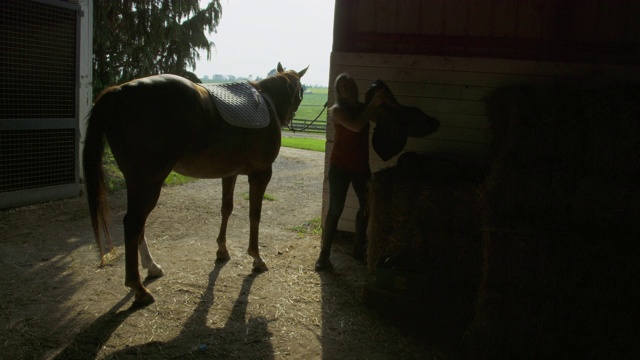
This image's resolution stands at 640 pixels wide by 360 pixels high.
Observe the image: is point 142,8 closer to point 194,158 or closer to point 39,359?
point 194,158

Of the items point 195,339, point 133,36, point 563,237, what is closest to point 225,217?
point 195,339

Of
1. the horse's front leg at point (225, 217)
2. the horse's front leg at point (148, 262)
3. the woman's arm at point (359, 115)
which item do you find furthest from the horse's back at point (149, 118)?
the woman's arm at point (359, 115)

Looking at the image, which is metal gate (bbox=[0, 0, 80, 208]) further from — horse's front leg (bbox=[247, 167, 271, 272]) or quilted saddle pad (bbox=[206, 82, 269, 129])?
horse's front leg (bbox=[247, 167, 271, 272])

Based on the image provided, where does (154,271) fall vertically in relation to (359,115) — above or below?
below

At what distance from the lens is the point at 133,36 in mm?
8984

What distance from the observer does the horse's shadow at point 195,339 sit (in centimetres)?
303

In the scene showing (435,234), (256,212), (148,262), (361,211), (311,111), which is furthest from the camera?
(311,111)

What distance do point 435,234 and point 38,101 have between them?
5.82 meters

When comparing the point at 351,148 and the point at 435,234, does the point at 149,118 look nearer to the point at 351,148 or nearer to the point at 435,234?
the point at 351,148

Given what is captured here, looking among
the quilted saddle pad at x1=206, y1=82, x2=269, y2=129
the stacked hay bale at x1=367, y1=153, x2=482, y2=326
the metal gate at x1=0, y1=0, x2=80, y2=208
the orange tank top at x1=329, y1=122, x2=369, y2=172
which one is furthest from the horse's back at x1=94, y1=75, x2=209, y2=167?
the metal gate at x1=0, y1=0, x2=80, y2=208

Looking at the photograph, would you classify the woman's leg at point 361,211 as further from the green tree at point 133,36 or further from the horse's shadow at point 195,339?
the green tree at point 133,36

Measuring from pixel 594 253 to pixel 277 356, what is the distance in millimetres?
2152

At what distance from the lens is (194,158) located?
13.1 ft

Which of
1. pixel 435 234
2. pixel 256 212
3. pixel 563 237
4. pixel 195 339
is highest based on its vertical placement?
pixel 563 237
